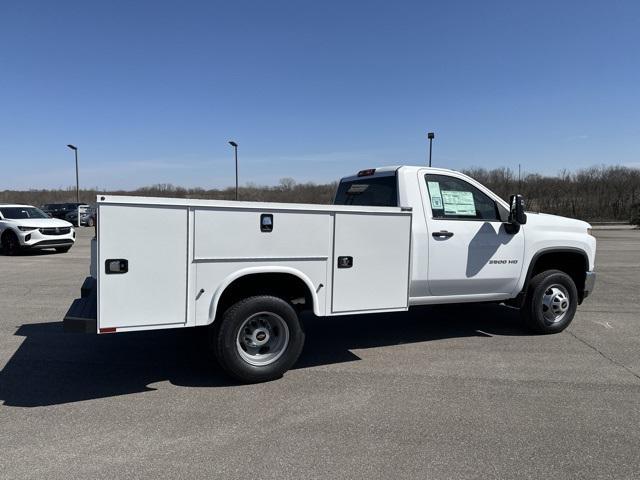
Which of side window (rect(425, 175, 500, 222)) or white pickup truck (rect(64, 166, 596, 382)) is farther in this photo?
side window (rect(425, 175, 500, 222))

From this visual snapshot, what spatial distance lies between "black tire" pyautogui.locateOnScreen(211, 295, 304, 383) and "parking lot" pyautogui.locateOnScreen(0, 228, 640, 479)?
17 centimetres

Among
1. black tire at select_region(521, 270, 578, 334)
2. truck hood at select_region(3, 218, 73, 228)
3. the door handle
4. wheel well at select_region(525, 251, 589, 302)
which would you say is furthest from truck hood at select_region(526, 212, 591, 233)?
truck hood at select_region(3, 218, 73, 228)

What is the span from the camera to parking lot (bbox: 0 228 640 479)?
3432 mm

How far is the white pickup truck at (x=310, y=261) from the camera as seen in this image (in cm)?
422

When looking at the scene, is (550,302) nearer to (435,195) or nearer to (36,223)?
(435,195)

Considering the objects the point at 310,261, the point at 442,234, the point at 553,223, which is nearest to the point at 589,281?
the point at 553,223

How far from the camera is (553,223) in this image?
671 cm

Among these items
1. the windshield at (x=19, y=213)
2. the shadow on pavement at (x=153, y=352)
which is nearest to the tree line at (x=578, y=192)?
the windshield at (x=19, y=213)

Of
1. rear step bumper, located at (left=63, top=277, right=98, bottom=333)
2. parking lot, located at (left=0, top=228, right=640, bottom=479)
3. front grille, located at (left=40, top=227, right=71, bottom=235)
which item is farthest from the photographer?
front grille, located at (left=40, top=227, right=71, bottom=235)

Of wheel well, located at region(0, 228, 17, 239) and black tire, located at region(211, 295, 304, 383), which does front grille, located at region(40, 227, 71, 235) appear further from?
black tire, located at region(211, 295, 304, 383)

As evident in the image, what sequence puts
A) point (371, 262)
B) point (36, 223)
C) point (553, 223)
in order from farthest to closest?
1. point (36, 223)
2. point (553, 223)
3. point (371, 262)

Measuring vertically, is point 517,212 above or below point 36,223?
above

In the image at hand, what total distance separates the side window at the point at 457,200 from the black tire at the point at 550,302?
1153 mm

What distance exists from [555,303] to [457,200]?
2.09 m
